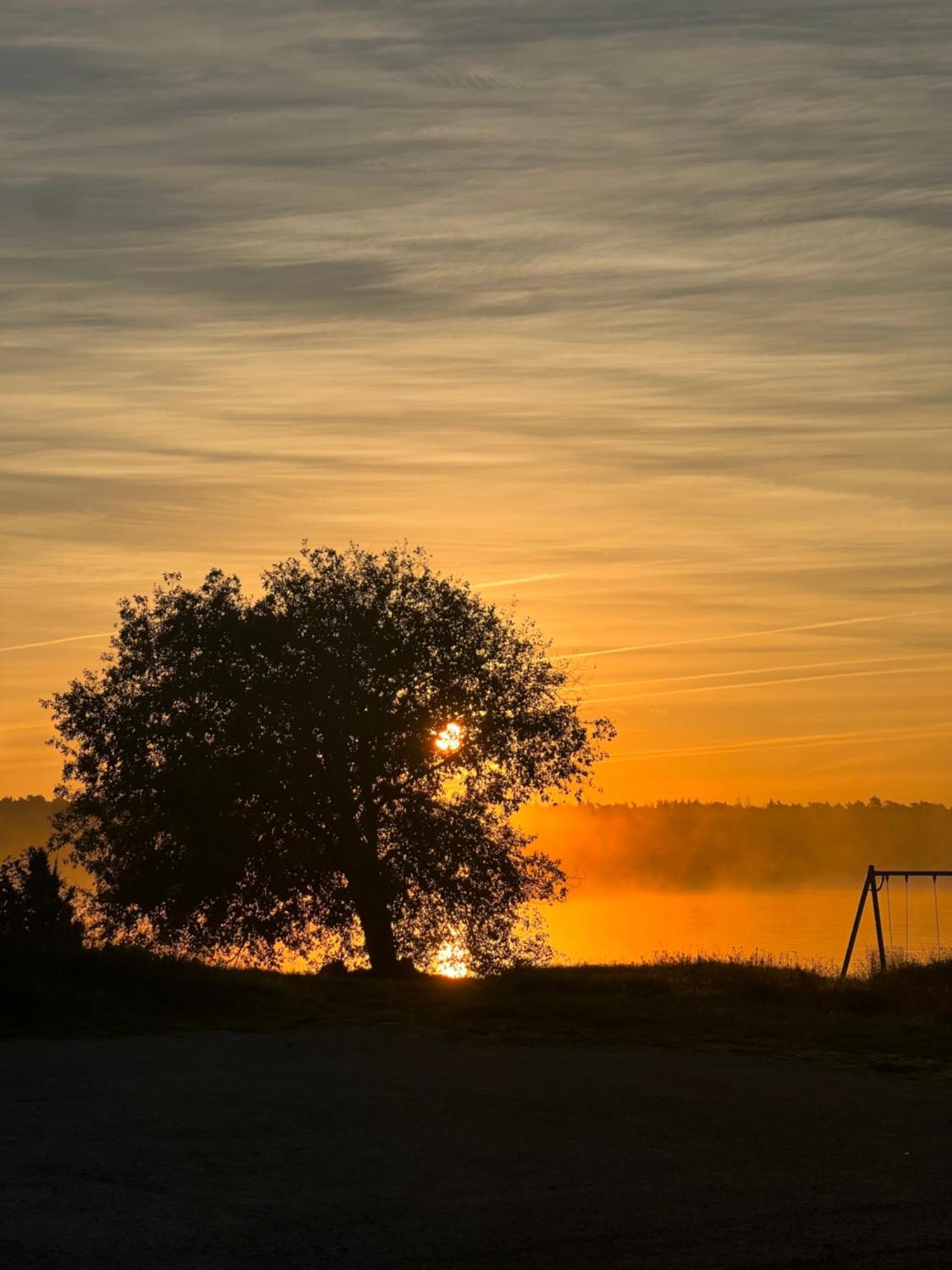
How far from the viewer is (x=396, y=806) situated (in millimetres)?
32062

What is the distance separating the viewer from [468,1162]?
1113 centimetres

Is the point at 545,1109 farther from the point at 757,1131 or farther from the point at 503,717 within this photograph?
the point at 503,717

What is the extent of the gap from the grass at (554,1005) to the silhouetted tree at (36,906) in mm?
990

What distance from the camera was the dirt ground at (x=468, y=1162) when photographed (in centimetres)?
877

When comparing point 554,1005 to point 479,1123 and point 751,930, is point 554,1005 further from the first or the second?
point 751,930

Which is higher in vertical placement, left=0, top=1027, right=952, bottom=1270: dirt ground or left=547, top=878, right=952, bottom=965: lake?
left=547, top=878, right=952, bottom=965: lake

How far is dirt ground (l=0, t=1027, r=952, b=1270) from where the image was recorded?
8.77m

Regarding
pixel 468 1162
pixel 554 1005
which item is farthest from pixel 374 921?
pixel 468 1162

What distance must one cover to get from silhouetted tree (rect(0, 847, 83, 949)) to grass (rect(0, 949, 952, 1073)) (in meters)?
0.99

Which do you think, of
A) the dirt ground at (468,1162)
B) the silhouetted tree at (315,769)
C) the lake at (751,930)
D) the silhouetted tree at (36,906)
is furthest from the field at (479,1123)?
the lake at (751,930)

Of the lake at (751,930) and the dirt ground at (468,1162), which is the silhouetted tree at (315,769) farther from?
the lake at (751,930)

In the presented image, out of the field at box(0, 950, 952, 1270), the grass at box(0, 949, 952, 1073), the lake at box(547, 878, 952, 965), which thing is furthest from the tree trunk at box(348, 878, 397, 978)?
the lake at box(547, 878, 952, 965)

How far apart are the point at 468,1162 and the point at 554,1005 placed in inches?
388

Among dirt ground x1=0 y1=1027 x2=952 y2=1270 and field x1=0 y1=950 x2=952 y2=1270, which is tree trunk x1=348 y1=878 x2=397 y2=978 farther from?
dirt ground x1=0 y1=1027 x2=952 y2=1270
